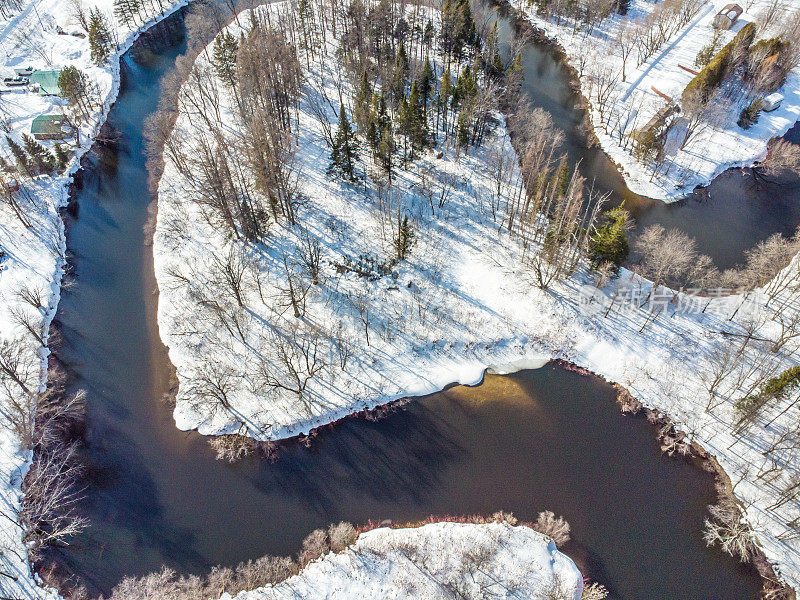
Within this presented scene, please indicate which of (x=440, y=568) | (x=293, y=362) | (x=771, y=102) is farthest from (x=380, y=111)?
(x=771, y=102)

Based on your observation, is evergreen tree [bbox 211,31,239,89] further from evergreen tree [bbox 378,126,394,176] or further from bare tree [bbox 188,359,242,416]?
bare tree [bbox 188,359,242,416]

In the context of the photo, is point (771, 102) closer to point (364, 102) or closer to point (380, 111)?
point (380, 111)

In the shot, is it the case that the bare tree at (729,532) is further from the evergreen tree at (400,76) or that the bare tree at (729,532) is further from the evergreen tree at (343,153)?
the evergreen tree at (400,76)

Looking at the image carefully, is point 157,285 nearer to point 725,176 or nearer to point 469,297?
point 469,297

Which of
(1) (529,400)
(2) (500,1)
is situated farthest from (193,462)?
(2) (500,1)

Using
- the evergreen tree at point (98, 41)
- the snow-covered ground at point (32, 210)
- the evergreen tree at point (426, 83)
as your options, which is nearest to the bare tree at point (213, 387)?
the snow-covered ground at point (32, 210)

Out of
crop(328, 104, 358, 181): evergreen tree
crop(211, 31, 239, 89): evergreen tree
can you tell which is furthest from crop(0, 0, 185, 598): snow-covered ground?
crop(328, 104, 358, 181): evergreen tree
